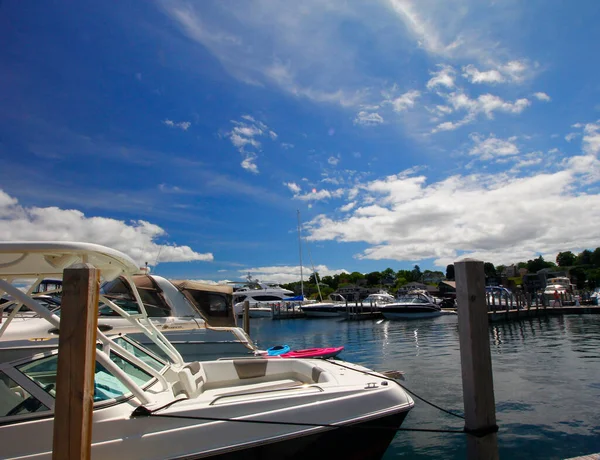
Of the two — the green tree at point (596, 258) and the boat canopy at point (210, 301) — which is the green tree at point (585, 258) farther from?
the boat canopy at point (210, 301)

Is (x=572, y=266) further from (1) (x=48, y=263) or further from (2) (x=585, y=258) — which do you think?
(1) (x=48, y=263)

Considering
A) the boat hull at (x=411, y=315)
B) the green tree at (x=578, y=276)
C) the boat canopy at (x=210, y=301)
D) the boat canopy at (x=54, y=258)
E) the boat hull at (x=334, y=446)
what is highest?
the green tree at (x=578, y=276)

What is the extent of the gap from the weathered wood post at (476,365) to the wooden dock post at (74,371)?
332cm

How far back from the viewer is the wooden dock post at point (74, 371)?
9.29ft

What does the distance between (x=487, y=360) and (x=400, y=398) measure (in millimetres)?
1432

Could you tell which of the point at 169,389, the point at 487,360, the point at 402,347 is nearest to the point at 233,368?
the point at 169,389

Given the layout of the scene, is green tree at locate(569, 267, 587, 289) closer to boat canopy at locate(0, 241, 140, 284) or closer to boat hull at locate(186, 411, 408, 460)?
boat hull at locate(186, 411, 408, 460)

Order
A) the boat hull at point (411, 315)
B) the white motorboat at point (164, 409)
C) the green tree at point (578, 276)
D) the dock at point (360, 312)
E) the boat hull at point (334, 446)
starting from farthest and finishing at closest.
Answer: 1. the green tree at point (578, 276)
2. the dock at point (360, 312)
3. the boat hull at point (411, 315)
4. the boat hull at point (334, 446)
5. the white motorboat at point (164, 409)

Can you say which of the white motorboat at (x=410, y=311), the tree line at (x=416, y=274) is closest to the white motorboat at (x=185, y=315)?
the white motorboat at (x=410, y=311)

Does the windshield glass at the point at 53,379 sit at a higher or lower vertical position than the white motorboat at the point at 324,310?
higher

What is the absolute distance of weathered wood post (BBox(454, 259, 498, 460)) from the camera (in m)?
3.84

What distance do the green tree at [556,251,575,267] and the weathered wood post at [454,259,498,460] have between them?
184m

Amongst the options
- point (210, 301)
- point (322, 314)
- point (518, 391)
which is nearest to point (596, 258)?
point (322, 314)

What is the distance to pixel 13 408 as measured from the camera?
366cm
